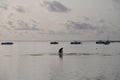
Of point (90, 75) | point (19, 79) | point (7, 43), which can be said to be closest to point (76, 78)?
point (90, 75)

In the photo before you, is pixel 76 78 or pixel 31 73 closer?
pixel 76 78

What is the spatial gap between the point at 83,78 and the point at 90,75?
7.69ft

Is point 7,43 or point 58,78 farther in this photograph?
point 7,43

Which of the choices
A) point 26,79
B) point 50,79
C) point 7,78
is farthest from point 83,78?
point 7,78

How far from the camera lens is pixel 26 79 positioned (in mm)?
28922

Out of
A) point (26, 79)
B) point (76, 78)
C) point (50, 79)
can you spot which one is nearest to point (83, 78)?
point (76, 78)

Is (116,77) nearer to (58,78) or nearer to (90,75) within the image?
(90,75)

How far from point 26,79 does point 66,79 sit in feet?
11.8

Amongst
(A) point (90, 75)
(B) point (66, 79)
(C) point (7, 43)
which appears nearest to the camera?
(B) point (66, 79)

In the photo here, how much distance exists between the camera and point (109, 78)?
29.0m

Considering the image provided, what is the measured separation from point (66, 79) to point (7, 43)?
135431 mm

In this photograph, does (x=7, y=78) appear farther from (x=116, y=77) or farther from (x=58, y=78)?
(x=116, y=77)

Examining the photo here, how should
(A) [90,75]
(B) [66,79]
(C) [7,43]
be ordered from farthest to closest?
(C) [7,43], (A) [90,75], (B) [66,79]

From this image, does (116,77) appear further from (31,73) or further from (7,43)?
(7,43)
